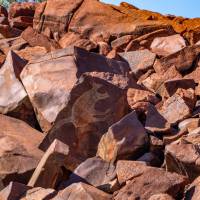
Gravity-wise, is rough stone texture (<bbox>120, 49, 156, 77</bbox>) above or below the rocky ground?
below

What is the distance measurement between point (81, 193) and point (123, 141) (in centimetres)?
144

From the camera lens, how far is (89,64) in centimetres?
927

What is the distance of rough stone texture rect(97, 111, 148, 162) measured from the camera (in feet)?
23.1

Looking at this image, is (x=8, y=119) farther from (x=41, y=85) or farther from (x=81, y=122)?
(x=81, y=122)

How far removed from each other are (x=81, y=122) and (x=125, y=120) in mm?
868

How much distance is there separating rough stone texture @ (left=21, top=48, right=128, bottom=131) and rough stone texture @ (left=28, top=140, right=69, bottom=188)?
1.42 meters

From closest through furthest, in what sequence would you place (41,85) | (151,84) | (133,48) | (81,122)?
1. (81,122)
2. (41,85)
3. (151,84)
4. (133,48)

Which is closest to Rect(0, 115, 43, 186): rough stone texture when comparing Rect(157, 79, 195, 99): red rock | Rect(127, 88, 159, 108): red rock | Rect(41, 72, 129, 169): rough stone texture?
Rect(41, 72, 129, 169): rough stone texture

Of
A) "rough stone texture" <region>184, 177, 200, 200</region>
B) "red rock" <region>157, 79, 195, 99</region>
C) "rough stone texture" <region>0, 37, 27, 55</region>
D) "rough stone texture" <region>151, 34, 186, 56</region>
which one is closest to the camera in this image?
"rough stone texture" <region>184, 177, 200, 200</region>

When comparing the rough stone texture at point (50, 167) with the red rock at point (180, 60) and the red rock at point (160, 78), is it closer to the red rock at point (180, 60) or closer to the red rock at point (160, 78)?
the red rock at point (160, 78)

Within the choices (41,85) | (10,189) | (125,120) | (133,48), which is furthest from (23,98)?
(133,48)

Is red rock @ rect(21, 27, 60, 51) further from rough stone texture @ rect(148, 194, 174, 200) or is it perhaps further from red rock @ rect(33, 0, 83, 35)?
rough stone texture @ rect(148, 194, 174, 200)

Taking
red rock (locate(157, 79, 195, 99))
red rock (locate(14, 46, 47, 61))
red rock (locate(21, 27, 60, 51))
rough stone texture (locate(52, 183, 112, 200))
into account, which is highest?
rough stone texture (locate(52, 183, 112, 200))

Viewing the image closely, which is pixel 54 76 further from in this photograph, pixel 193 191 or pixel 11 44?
pixel 11 44
